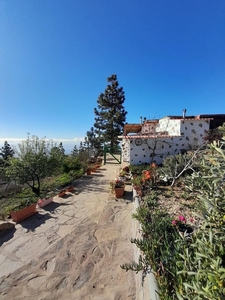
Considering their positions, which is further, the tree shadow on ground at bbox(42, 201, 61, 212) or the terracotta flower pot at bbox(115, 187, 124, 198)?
the terracotta flower pot at bbox(115, 187, 124, 198)

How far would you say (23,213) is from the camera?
16.9ft

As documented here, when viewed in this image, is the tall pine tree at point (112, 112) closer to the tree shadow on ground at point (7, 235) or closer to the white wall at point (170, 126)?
the white wall at point (170, 126)

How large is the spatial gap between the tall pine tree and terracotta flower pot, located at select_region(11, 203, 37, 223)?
15317 millimetres

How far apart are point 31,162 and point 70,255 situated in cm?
502

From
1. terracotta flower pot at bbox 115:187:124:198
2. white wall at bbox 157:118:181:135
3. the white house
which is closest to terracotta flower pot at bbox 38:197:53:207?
terracotta flower pot at bbox 115:187:124:198

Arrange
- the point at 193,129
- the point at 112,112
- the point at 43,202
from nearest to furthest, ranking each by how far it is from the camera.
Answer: the point at 43,202 < the point at 193,129 < the point at 112,112

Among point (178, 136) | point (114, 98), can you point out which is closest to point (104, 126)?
point (114, 98)

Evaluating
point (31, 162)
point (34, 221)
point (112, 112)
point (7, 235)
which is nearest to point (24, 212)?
point (34, 221)

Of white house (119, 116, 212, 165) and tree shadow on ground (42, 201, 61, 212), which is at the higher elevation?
white house (119, 116, 212, 165)

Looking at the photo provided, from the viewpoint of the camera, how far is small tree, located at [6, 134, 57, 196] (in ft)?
23.0

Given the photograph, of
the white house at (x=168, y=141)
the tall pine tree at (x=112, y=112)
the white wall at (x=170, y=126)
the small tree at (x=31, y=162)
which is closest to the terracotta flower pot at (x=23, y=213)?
the small tree at (x=31, y=162)

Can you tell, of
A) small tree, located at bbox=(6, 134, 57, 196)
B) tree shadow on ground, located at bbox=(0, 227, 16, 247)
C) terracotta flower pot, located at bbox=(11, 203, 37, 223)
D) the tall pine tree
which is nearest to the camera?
tree shadow on ground, located at bbox=(0, 227, 16, 247)

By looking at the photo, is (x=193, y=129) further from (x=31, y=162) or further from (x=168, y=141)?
(x=31, y=162)

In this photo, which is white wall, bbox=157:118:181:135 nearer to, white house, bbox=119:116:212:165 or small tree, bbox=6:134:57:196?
white house, bbox=119:116:212:165
